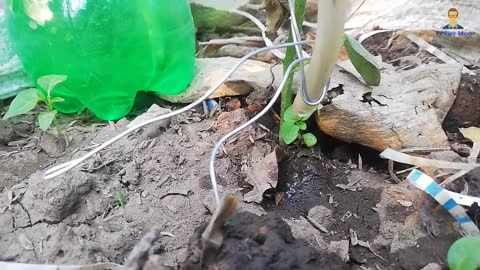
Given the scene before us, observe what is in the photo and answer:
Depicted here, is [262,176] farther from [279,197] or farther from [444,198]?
[444,198]

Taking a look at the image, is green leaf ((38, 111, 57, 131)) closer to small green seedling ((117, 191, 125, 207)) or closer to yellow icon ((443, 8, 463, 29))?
small green seedling ((117, 191, 125, 207))

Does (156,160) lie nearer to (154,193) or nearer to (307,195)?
(154,193)

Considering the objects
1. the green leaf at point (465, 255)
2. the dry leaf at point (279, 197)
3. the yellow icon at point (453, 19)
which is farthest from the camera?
the yellow icon at point (453, 19)

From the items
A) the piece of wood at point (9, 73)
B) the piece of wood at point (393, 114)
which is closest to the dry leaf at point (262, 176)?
the piece of wood at point (393, 114)

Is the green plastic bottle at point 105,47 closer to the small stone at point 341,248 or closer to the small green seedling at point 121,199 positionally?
the small green seedling at point 121,199

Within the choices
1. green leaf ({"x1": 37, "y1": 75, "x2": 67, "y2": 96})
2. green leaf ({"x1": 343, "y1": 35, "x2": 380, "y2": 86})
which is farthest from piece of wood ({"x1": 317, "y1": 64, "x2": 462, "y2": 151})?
green leaf ({"x1": 37, "y1": 75, "x2": 67, "y2": 96})

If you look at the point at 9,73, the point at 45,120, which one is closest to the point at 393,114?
the point at 45,120
